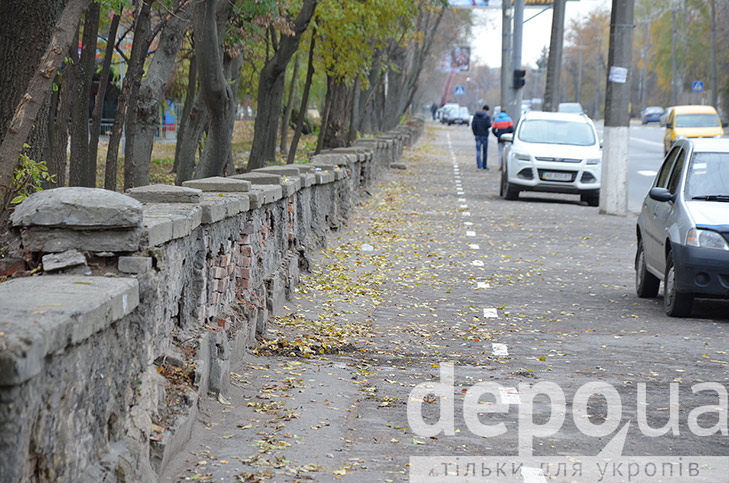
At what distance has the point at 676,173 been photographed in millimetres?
11711

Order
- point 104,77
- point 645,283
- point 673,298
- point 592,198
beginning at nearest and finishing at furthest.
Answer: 1. point 673,298
2. point 645,283
3. point 104,77
4. point 592,198

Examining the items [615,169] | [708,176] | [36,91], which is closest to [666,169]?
[708,176]

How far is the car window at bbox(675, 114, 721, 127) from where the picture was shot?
4306 centimetres

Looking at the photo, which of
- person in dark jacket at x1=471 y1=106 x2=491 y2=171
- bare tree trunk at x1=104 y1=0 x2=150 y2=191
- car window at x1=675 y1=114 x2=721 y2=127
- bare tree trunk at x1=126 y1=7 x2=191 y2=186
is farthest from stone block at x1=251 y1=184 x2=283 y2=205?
car window at x1=675 y1=114 x2=721 y2=127

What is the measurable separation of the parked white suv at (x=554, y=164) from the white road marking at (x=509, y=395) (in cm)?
1639

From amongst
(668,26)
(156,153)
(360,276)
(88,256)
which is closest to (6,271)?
(88,256)

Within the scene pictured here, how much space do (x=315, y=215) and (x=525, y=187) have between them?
10012 mm

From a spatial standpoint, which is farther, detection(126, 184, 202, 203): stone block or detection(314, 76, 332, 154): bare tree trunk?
detection(314, 76, 332, 154): bare tree trunk

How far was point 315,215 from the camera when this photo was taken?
1475 centimetres

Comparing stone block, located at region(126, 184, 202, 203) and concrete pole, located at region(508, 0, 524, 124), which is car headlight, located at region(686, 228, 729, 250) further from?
concrete pole, located at region(508, 0, 524, 124)

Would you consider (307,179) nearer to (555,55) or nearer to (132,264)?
(132,264)

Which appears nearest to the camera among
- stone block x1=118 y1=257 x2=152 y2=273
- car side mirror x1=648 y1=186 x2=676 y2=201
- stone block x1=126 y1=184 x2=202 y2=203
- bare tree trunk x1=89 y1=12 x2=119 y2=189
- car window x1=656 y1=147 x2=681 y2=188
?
stone block x1=118 y1=257 x2=152 y2=273

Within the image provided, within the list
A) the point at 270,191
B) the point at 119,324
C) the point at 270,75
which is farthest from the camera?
the point at 270,75

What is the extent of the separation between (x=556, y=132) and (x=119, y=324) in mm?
20702
